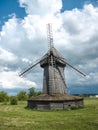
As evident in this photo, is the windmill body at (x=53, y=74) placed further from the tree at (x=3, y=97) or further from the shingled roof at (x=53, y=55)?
the tree at (x=3, y=97)

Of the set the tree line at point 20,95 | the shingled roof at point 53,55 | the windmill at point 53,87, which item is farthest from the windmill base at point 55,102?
the tree line at point 20,95

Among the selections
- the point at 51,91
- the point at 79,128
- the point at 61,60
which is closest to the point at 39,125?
the point at 79,128

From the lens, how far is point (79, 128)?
20.8m

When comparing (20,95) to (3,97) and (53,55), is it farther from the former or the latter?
(53,55)

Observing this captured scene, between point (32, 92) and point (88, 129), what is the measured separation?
244 ft

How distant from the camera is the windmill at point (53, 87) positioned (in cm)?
4241

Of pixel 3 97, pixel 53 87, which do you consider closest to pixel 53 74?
pixel 53 87

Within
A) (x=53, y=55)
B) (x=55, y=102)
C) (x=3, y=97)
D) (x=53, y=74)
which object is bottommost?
(x=55, y=102)

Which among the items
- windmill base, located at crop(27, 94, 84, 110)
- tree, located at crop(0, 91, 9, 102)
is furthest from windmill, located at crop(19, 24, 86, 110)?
tree, located at crop(0, 91, 9, 102)

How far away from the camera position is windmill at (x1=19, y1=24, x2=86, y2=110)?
139ft

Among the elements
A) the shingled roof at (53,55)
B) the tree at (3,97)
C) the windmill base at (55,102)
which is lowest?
the windmill base at (55,102)

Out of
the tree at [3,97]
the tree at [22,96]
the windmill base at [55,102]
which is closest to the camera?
the windmill base at [55,102]

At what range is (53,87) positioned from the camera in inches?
1783

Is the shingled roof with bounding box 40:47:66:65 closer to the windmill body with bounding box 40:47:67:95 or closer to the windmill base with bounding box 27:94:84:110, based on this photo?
the windmill body with bounding box 40:47:67:95
